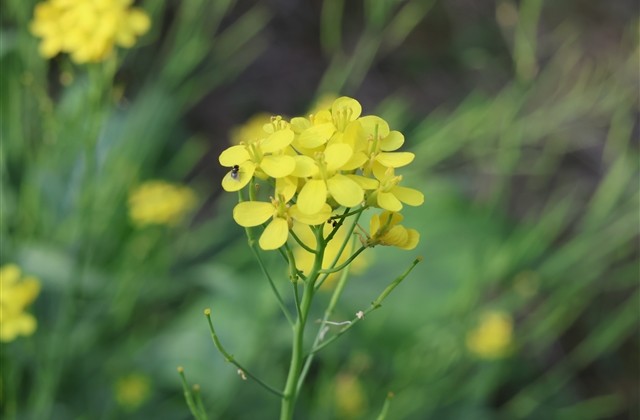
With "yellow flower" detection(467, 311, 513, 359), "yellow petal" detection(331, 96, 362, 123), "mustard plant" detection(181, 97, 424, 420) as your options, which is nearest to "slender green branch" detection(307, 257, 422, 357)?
"mustard plant" detection(181, 97, 424, 420)

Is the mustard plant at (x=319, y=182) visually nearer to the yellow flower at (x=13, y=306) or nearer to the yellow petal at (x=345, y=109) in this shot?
the yellow petal at (x=345, y=109)

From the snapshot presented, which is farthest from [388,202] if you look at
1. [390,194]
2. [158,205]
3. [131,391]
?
[158,205]

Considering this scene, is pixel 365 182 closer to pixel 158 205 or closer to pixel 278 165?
pixel 278 165

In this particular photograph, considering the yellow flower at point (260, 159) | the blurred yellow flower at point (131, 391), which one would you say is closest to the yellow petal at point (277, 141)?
the yellow flower at point (260, 159)

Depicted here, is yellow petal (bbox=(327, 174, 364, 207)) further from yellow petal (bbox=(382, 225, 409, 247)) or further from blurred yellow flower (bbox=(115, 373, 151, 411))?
blurred yellow flower (bbox=(115, 373, 151, 411))

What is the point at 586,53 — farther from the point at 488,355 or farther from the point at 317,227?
the point at 317,227

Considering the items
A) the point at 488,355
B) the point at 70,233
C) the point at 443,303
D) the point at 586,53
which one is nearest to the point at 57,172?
the point at 70,233
